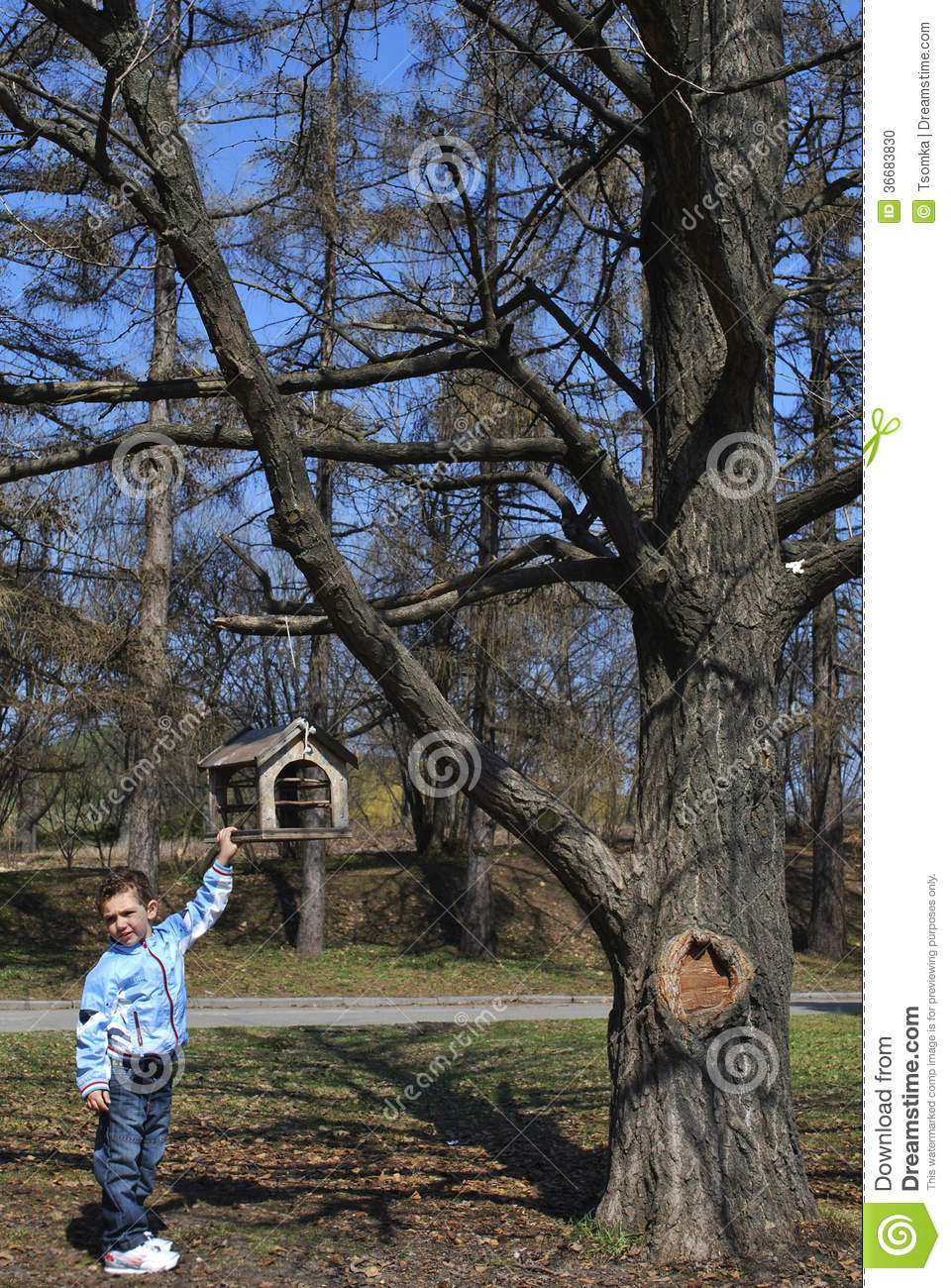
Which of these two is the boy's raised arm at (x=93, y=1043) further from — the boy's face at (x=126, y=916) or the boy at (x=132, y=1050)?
the boy's face at (x=126, y=916)

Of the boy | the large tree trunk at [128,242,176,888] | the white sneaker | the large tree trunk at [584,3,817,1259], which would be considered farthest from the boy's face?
the large tree trunk at [128,242,176,888]

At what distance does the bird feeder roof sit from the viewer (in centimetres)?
448

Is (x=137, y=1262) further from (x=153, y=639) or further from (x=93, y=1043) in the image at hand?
(x=153, y=639)

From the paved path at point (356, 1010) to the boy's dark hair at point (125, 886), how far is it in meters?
7.23

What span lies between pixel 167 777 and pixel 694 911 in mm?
18760

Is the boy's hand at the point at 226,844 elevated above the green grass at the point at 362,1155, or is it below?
above

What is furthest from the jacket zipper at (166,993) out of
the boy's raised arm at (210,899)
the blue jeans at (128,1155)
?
the blue jeans at (128,1155)

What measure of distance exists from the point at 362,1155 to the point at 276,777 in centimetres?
255

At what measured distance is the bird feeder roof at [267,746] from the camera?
177 inches

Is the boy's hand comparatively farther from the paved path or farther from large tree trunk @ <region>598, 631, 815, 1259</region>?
the paved path

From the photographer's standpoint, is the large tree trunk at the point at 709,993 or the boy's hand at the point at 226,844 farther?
the large tree trunk at the point at 709,993

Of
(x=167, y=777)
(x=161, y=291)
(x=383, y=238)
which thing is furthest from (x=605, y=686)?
(x=383, y=238)

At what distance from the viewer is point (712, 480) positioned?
16.6ft

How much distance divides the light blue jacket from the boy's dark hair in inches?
6.5
